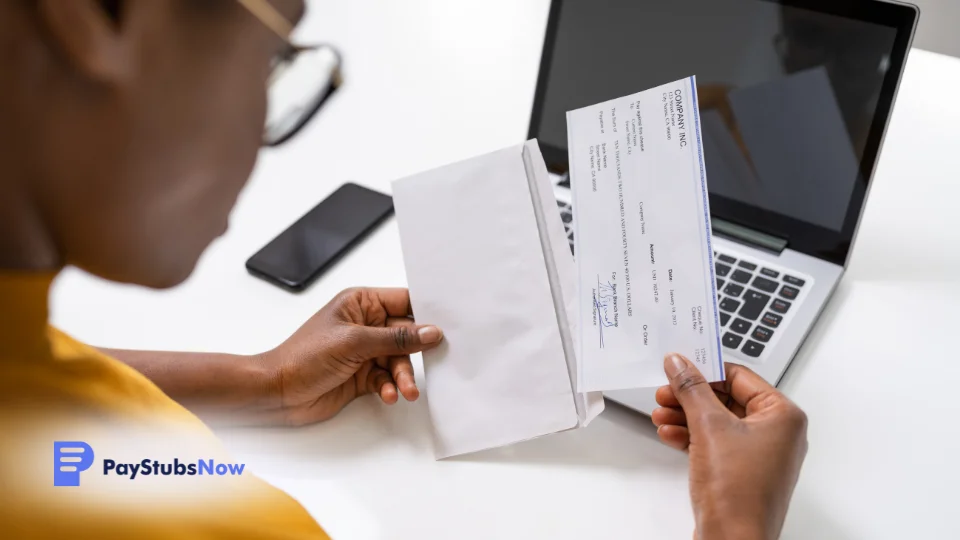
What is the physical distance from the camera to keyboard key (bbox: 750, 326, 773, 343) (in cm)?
70

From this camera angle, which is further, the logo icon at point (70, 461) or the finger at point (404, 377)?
the finger at point (404, 377)

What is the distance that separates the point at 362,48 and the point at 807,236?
0.72 metres

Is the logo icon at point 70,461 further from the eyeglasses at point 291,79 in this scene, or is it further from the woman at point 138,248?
the eyeglasses at point 291,79

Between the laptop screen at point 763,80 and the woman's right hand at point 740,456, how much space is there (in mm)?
245

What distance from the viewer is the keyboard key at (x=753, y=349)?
2.27ft

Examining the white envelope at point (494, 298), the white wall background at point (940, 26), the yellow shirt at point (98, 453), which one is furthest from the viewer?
the white wall background at point (940, 26)

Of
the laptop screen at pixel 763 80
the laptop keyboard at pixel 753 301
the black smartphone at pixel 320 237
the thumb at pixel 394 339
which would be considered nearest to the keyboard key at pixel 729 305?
the laptop keyboard at pixel 753 301

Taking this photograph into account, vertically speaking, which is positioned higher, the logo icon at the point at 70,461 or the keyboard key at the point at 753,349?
the keyboard key at the point at 753,349

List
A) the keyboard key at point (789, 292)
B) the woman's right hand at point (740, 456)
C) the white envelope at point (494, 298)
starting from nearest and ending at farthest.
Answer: the woman's right hand at point (740, 456), the white envelope at point (494, 298), the keyboard key at point (789, 292)

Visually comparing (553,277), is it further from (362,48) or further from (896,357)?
(362,48)

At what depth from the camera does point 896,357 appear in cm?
73

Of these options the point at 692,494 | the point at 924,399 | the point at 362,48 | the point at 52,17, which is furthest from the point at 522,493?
the point at 362,48

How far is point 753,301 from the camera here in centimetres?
74

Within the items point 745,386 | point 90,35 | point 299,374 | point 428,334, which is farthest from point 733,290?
point 90,35
